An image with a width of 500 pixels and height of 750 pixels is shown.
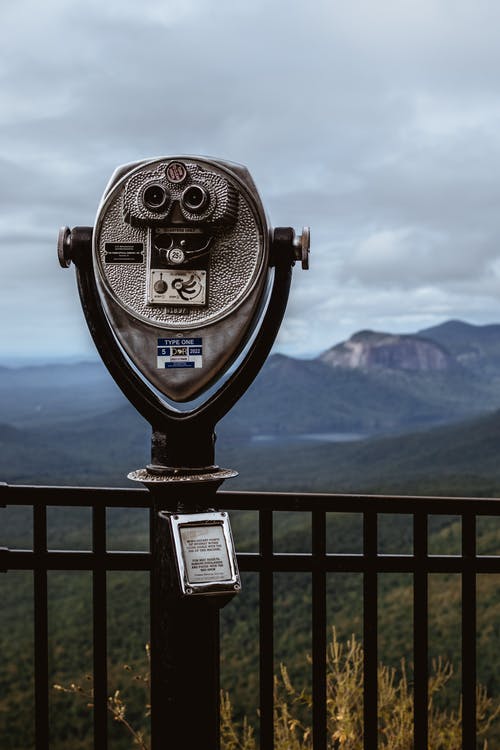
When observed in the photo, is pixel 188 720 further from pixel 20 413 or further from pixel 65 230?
pixel 20 413

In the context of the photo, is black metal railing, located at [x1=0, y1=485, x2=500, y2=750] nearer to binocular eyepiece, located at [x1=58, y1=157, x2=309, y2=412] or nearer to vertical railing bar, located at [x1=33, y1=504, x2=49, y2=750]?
vertical railing bar, located at [x1=33, y1=504, x2=49, y2=750]

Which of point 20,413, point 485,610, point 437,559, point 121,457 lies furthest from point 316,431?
point 437,559

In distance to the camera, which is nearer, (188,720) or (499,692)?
(188,720)

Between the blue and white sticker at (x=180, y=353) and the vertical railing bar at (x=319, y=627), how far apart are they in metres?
0.68

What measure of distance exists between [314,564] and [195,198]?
3.45ft

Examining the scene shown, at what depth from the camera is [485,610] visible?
23.0 metres

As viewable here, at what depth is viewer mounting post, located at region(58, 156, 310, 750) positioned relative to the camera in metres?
1.93

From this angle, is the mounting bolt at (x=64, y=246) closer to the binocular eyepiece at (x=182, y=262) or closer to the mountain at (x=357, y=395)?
the binocular eyepiece at (x=182, y=262)

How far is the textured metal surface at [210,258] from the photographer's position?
6.35ft

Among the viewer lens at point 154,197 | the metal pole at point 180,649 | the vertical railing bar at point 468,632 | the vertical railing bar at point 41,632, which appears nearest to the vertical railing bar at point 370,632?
the vertical railing bar at point 468,632

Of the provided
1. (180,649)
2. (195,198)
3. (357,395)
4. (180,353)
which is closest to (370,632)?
(180,649)

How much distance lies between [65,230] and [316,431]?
106 m

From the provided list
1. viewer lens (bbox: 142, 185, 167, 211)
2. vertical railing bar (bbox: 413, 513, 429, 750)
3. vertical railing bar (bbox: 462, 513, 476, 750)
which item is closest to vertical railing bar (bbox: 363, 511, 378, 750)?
vertical railing bar (bbox: 413, 513, 429, 750)

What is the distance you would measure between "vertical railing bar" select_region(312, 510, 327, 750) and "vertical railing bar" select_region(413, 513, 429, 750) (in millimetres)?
253
